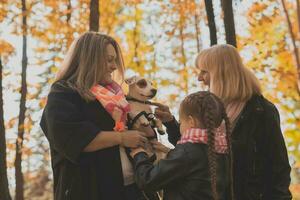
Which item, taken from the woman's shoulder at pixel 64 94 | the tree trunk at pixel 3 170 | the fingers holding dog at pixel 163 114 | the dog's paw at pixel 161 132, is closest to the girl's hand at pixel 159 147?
the dog's paw at pixel 161 132

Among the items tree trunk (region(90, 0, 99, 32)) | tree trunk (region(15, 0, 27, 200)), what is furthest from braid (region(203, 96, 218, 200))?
tree trunk (region(15, 0, 27, 200))

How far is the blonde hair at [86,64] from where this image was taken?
3137 mm

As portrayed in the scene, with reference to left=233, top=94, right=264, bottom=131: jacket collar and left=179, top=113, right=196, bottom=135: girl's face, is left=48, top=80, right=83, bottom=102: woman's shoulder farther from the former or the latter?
left=233, top=94, right=264, bottom=131: jacket collar

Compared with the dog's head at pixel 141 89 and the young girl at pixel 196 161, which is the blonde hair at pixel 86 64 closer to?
the dog's head at pixel 141 89

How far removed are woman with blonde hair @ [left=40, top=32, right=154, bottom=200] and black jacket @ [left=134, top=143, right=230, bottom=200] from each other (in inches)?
9.9

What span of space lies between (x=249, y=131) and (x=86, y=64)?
3.97 ft

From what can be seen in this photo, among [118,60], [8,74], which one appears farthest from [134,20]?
[118,60]

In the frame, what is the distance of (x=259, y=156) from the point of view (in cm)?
332

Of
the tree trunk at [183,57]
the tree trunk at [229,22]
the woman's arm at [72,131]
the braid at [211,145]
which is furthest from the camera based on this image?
the tree trunk at [183,57]

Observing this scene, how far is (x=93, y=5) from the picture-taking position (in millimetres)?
8117

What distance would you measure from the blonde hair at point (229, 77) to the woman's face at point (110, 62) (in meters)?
0.69

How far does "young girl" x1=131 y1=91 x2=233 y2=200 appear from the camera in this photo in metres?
2.83

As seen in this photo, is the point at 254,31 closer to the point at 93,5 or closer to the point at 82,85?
the point at 93,5

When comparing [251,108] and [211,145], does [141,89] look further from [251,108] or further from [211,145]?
[211,145]
